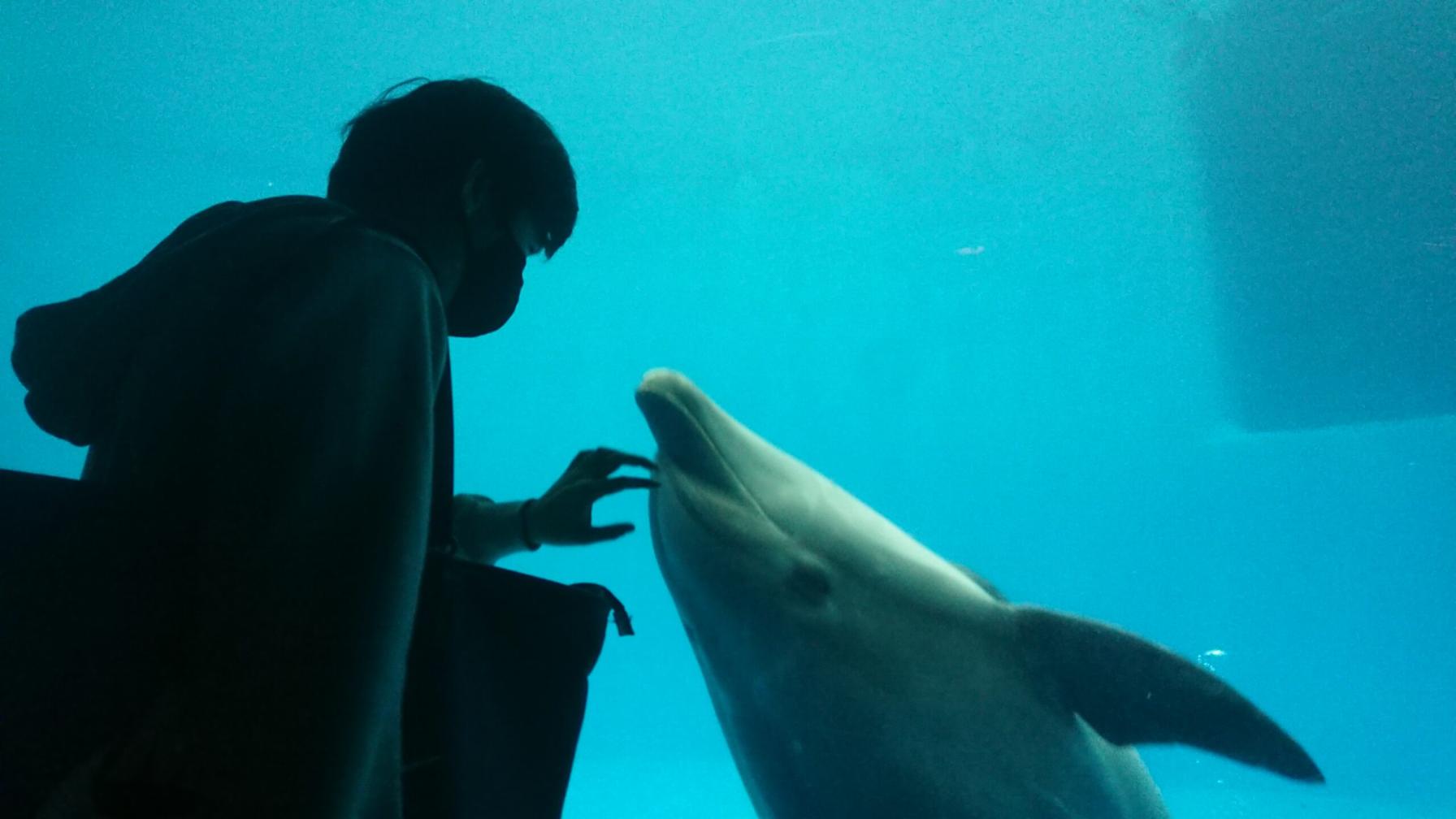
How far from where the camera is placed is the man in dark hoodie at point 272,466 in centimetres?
68

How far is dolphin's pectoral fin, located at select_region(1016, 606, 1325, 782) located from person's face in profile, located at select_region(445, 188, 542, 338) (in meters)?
1.34

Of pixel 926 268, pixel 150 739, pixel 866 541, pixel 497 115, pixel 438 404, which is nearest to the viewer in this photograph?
pixel 150 739

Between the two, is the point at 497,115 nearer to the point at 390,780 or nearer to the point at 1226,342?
the point at 390,780

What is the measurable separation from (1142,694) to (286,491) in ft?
6.04

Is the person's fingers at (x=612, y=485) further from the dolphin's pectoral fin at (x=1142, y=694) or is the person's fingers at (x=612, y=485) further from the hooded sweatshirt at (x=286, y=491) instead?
the dolphin's pectoral fin at (x=1142, y=694)

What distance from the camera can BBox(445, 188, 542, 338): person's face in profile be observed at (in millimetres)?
1445

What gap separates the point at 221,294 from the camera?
877 mm

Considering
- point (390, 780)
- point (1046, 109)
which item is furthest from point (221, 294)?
point (1046, 109)

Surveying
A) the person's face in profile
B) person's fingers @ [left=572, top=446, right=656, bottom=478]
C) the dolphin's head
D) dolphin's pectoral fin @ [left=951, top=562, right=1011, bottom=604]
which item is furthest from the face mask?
dolphin's pectoral fin @ [left=951, top=562, right=1011, bottom=604]

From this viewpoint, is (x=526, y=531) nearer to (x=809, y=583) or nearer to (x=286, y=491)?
(x=809, y=583)

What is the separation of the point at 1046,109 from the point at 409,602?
56.8 feet

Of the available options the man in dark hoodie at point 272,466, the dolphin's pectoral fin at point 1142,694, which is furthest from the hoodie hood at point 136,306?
the dolphin's pectoral fin at point 1142,694

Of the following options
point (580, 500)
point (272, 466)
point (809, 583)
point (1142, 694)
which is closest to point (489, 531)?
point (580, 500)

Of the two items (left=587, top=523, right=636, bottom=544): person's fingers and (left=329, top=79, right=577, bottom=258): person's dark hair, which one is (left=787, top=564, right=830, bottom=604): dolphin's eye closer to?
(left=587, top=523, right=636, bottom=544): person's fingers
